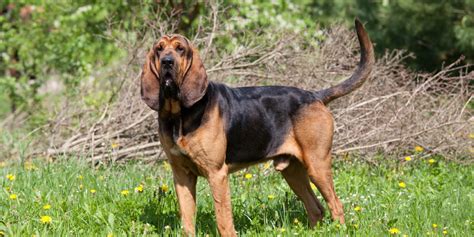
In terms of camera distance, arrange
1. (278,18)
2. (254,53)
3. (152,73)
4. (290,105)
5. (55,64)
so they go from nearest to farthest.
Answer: (152,73), (290,105), (254,53), (278,18), (55,64)

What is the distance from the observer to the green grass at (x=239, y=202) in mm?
5586

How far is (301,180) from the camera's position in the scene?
6234 millimetres

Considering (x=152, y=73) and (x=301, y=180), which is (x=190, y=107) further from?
(x=301, y=180)

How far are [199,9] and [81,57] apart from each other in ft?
6.53

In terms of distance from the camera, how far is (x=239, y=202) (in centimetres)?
658

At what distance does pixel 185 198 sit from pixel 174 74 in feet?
3.24

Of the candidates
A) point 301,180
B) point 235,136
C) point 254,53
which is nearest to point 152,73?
point 235,136

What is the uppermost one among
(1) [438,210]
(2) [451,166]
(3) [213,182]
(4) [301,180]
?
(3) [213,182]

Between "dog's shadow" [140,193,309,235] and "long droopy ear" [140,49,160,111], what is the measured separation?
38.0 inches

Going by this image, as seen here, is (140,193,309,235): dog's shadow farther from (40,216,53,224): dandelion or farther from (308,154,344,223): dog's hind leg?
(40,216,53,224): dandelion

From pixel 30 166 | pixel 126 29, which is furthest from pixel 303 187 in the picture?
pixel 126 29

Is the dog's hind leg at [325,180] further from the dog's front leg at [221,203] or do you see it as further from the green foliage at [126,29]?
the green foliage at [126,29]

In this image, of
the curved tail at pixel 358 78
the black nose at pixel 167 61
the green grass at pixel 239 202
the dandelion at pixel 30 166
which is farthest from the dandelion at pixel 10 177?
the curved tail at pixel 358 78

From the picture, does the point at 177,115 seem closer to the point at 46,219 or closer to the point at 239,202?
the point at 46,219
